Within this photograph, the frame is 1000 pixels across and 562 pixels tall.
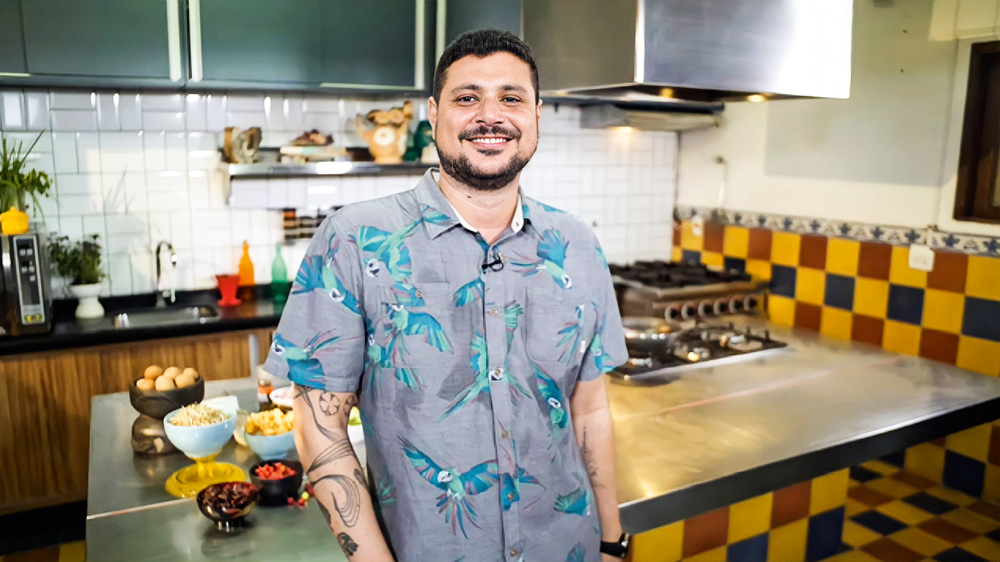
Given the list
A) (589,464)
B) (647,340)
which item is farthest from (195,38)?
(589,464)

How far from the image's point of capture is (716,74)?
2000 mm

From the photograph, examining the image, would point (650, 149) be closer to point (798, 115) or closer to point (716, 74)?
point (798, 115)

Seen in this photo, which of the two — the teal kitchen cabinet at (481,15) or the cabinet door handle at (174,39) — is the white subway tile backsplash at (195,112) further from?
the teal kitchen cabinet at (481,15)

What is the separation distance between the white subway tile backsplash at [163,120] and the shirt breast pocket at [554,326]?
8.68 feet

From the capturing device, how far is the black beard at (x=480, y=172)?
4.30ft

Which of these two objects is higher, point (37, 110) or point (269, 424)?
point (37, 110)

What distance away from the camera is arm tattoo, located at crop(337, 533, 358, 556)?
1.27 metres

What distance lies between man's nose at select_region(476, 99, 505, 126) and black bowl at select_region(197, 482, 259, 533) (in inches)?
31.3

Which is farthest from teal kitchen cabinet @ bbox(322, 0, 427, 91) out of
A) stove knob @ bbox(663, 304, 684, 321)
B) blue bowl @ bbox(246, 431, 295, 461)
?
blue bowl @ bbox(246, 431, 295, 461)

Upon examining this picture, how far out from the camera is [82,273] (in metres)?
3.19

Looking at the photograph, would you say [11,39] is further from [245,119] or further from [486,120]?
[486,120]

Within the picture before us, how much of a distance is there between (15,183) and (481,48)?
8.15 feet

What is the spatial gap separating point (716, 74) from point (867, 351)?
152cm

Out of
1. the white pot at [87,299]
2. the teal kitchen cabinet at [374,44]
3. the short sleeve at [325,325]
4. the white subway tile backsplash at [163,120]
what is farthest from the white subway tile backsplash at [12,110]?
the short sleeve at [325,325]
